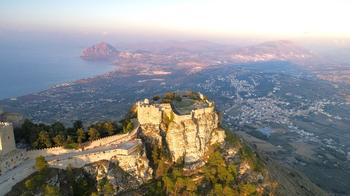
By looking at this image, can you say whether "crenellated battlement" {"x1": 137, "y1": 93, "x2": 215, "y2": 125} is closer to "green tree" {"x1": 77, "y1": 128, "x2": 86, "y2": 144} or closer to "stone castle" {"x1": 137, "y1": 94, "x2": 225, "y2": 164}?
"stone castle" {"x1": 137, "y1": 94, "x2": 225, "y2": 164}

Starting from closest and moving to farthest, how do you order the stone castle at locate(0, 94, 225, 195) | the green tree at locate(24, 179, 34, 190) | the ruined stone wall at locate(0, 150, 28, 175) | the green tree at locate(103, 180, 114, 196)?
the green tree at locate(24, 179, 34, 190)
the ruined stone wall at locate(0, 150, 28, 175)
the stone castle at locate(0, 94, 225, 195)
the green tree at locate(103, 180, 114, 196)

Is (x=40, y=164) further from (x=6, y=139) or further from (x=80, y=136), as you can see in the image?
(x=80, y=136)

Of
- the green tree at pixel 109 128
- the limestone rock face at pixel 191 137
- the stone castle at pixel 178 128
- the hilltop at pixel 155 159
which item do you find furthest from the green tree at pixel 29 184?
the limestone rock face at pixel 191 137

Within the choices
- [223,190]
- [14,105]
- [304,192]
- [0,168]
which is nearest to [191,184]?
[223,190]

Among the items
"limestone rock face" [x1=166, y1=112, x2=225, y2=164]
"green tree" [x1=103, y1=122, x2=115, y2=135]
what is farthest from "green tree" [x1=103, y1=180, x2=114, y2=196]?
"limestone rock face" [x1=166, y1=112, x2=225, y2=164]

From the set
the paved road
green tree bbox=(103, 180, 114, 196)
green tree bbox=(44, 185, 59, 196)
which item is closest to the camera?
the paved road

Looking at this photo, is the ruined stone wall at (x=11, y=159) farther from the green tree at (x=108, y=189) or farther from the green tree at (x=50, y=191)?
the green tree at (x=108, y=189)

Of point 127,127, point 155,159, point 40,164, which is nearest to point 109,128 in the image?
point 127,127
